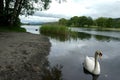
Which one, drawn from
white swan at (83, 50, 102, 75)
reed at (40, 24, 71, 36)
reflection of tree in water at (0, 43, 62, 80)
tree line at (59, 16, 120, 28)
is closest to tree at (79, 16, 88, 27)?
tree line at (59, 16, 120, 28)

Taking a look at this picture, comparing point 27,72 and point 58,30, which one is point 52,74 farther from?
point 58,30

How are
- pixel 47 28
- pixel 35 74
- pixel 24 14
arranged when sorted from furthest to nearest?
pixel 47 28 → pixel 24 14 → pixel 35 74

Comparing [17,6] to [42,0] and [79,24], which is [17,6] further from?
A: [79,24]

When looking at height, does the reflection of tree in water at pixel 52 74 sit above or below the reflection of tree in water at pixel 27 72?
below

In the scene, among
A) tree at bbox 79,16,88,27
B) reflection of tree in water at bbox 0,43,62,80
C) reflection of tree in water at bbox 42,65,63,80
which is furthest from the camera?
tree at bbox 79,16,88,27

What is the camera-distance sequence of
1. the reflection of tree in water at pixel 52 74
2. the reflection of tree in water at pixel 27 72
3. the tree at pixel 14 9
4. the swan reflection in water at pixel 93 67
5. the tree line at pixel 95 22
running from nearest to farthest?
the reflection of tree in water at pixel 27 72, the reflection of tree in water at pixel 52 74, the swan reflection in water at pixel 93 67, the tree at pixel 14 9, the tree line at pixel 95 22

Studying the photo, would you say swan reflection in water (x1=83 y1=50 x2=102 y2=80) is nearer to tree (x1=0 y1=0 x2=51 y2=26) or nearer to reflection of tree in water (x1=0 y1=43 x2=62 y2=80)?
reflection of tree in water (x1=0 y1=43 x2=62 y2=80)

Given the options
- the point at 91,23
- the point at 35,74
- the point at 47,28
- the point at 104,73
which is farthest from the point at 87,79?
the point at 91,23

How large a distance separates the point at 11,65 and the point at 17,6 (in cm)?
2326

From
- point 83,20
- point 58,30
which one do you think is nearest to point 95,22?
point 83,20

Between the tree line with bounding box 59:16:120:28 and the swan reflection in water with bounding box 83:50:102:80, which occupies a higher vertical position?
the swan reflection in water with bounding box 83:50:102:80

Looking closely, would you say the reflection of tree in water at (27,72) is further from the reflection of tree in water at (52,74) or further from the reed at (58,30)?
the reed at (58,30)

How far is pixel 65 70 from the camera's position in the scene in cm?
1188

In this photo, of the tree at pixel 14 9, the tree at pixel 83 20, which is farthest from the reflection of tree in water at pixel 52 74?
the tree at pixel 83 20
